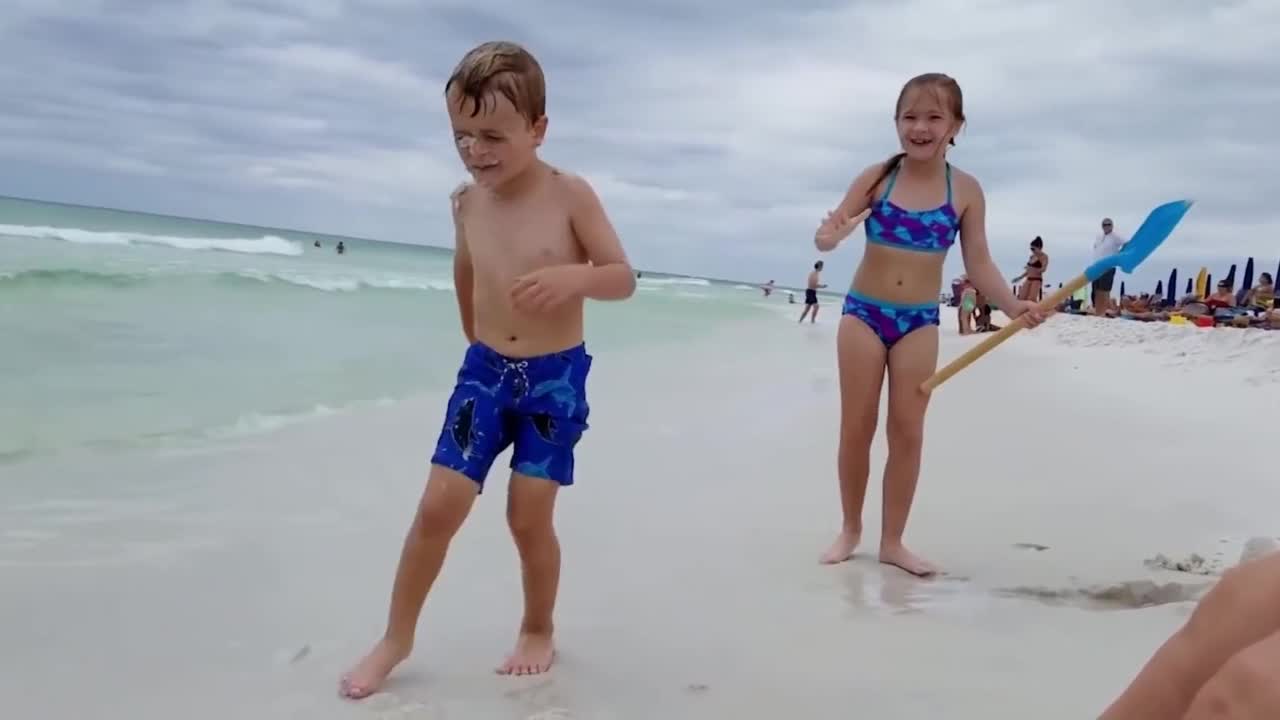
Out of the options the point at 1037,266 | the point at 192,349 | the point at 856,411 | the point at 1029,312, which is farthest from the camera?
the point at 1037,266

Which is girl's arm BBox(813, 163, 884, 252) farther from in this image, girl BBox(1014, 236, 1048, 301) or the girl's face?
girl BBox(1014, 236, 1048, 301)

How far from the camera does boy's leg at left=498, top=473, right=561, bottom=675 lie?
92.7 inches

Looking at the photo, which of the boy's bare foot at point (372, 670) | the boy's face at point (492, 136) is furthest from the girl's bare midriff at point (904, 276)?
the boy's bare foot at point (372, 670)

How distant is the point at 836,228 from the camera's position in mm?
3258

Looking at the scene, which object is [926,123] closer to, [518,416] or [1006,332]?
[1006,332]

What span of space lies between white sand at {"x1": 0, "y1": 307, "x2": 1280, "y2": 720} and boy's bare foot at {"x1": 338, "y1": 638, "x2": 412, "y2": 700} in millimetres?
45

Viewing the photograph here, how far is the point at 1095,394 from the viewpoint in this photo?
25.6ft

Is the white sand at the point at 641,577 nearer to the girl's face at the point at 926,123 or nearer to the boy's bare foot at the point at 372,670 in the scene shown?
the boy's bare foot at the point at 372,670

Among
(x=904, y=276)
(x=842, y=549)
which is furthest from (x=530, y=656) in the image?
(x=904, y=276)

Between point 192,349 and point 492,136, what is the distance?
21.5 ft

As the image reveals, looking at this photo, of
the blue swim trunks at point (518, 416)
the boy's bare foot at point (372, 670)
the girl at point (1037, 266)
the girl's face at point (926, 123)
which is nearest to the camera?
the boy's bare foot at point (372, 670)

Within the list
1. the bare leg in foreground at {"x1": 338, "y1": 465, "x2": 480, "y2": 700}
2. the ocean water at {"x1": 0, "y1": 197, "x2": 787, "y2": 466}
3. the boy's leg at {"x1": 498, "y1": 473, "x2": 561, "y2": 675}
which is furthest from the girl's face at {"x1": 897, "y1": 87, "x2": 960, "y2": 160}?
the ocean water at {"x1": 0, "y1": 197, "x2": 787, "y2": 466}

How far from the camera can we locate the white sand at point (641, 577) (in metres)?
2.25

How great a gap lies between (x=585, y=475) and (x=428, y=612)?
1.70 meters
